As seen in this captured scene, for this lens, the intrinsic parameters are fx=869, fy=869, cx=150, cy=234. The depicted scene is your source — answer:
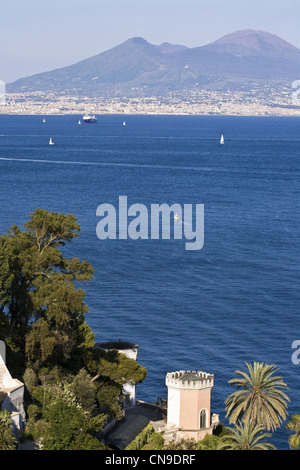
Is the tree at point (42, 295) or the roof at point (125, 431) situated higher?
the tree at point (42, 295)

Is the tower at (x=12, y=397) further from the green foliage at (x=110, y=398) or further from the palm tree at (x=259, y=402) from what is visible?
the palm tree at (x=259, y=402)

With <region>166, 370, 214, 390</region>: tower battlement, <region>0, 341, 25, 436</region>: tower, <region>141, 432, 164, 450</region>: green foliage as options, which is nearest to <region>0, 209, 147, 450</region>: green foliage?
<region>0, 341, 25, 436</region>: tower

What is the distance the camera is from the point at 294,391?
1900 inches

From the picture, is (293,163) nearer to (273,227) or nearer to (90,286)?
(273,227)

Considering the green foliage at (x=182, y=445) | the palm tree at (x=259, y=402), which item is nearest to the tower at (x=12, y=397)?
the green foliage at (x=182, y=445)

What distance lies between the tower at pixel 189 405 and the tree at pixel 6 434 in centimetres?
836

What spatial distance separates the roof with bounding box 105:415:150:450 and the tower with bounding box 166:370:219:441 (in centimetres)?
133

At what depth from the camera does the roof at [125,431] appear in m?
35.6

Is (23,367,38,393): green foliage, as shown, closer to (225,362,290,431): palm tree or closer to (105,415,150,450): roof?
(105,415,150,450): roof

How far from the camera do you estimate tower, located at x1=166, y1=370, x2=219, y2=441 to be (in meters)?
36.4

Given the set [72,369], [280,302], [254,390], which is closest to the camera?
[254,390]

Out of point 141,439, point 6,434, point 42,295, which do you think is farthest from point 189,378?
point 6,434

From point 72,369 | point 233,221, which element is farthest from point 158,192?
point 72,369
